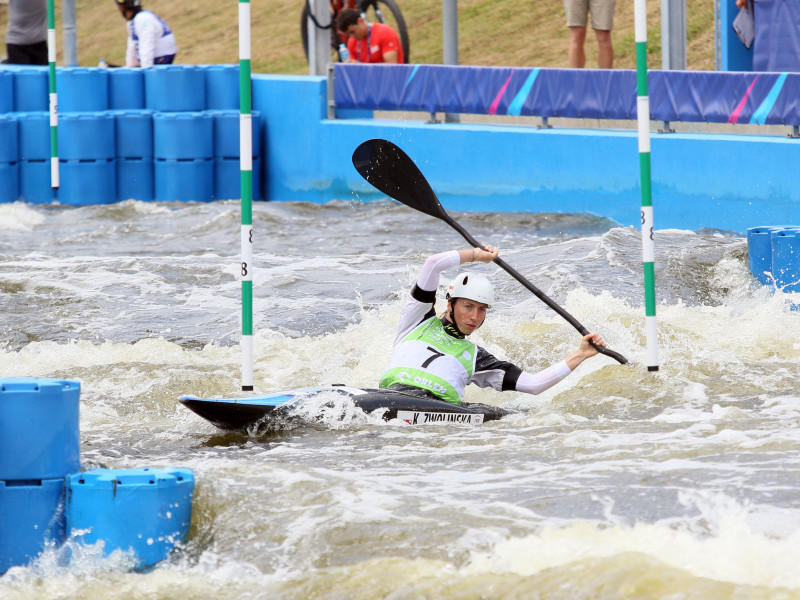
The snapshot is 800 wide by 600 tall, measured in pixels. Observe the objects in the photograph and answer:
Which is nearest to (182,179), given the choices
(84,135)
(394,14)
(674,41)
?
(84,135)

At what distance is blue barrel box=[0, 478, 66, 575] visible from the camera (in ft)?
12.9

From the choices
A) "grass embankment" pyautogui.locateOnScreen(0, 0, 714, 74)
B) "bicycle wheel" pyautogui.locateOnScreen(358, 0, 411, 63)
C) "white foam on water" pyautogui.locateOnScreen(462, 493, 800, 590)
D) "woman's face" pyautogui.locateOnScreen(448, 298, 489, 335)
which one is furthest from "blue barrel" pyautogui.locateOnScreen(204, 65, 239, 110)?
"white foam on water" pyautogui.locateOnScreen(462, 493, 800, 590)

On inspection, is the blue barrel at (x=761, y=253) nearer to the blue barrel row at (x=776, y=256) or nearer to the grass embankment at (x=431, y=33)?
the blue barrel row at (x=776, y=256)

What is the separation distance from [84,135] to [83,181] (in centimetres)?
48

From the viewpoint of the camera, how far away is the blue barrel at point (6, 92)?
13.2 m

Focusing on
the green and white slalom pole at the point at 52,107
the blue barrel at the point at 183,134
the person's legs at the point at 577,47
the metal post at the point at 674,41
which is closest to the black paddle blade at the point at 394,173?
the metal post at the point at 674,41

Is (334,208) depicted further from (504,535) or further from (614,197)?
(504,535)

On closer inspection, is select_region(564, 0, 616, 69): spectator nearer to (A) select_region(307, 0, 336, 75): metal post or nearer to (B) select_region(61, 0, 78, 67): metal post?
(A) select_region(307, 0, 336, 75): metal post

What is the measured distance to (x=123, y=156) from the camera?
43.6 feet

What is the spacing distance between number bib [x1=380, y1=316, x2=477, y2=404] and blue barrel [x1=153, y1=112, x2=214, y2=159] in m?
7.71

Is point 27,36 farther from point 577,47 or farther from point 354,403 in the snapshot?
point 354,403

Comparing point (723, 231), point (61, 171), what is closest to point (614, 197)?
point (723, 231)

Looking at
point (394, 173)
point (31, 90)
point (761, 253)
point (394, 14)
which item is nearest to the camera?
point (394, 173)

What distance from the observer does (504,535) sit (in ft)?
13.1
